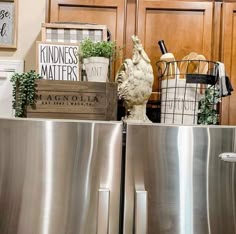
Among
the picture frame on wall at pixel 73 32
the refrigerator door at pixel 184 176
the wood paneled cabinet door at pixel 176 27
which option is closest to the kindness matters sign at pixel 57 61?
the picture frame on wall at pixel 73 32

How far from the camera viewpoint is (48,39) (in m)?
1.51

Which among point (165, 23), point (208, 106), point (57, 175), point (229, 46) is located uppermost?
point (165, 23)

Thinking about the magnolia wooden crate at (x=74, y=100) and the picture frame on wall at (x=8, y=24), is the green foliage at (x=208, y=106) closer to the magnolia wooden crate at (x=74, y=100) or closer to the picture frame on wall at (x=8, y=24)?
the magnolia wooden crate at (x=74, y=100)

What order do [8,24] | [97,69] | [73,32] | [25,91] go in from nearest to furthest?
[25,91]
[97,69]
[73,32]
[8,24]

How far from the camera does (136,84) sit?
1.30 metres

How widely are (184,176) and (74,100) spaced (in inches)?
18.8

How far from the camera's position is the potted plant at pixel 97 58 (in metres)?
1.36

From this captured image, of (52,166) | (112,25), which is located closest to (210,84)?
(112,25)

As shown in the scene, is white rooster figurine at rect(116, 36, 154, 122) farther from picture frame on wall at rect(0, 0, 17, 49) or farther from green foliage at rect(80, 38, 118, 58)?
picture frame on wall at rect(0, 0, 17, 49)

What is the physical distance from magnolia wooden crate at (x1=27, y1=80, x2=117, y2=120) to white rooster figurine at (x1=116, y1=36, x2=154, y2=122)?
0.05 m

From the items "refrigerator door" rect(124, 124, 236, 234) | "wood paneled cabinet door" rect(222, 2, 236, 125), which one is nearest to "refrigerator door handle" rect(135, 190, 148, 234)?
"refrigerator door" rect(124, 124, 236, 234)

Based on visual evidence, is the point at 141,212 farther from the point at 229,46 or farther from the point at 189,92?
the point at 229,46

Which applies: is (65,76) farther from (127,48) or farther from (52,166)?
(52,166)

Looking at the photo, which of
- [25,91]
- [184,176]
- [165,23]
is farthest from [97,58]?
[184,176]
